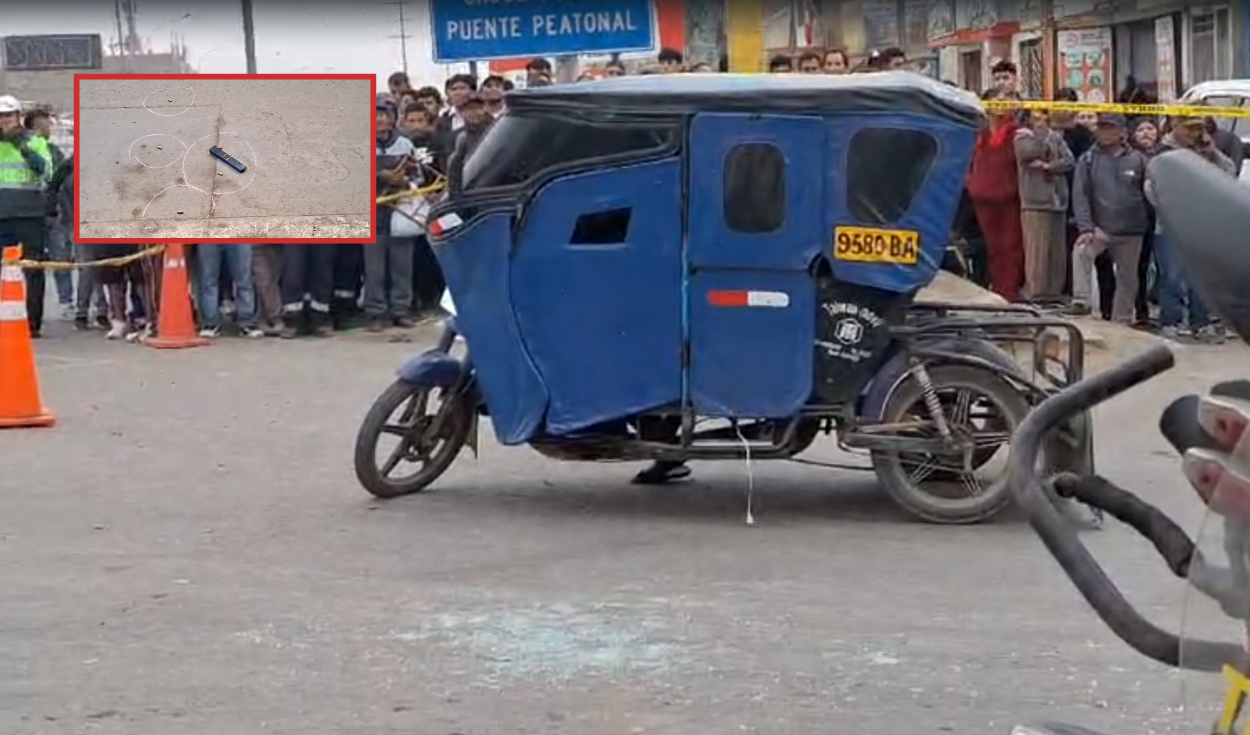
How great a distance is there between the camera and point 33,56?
2262cm

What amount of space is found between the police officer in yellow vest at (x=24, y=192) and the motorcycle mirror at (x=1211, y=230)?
14.5 m

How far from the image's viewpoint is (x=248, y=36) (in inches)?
682

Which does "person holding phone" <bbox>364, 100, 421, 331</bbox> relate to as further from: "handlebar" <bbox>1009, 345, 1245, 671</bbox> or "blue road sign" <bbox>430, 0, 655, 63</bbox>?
"handlebar" <bbox>1009, 345, 1245, 671</bbox>

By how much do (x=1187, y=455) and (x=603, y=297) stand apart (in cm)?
595

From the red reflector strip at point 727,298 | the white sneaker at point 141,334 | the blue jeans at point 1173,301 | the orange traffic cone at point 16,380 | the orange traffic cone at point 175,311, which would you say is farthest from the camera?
the white sneaker at point 141,334

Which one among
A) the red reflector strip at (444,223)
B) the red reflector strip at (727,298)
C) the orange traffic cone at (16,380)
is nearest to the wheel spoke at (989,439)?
the red reflector strip at (727,298)

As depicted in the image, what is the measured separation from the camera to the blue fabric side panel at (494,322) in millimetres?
8508

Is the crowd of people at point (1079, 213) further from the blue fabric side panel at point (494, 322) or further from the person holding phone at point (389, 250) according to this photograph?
the blue fabric side panel at point (494, 322)

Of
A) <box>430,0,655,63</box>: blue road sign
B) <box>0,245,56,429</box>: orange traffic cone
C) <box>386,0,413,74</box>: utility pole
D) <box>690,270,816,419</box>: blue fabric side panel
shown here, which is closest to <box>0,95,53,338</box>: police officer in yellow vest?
<box>430,0,655,63</box>: blue road sign

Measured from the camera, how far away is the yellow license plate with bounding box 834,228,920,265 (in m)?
8.32

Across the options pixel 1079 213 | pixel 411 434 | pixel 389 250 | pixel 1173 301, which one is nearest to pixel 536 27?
pixel 389 250

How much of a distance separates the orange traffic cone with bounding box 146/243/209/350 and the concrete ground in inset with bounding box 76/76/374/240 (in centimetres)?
57

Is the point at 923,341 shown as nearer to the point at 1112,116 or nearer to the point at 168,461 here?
the point at 168,461

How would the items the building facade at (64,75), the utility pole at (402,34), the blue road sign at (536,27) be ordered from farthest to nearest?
the building facade at (64,75)
the utility pole at (402,34)
the blue road sign at (536,27)
